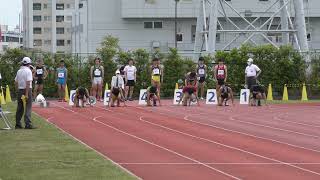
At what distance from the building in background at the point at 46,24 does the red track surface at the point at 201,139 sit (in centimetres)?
11731

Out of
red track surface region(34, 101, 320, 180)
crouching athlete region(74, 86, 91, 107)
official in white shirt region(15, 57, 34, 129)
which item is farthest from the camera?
crouching athlete region(74, 86, 91, 107)

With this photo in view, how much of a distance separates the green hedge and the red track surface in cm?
1118

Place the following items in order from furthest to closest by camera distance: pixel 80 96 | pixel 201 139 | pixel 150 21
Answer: pixel 150 21
pixel 80 96
pixel 201 139

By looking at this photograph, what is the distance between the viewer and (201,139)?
16.5 metres

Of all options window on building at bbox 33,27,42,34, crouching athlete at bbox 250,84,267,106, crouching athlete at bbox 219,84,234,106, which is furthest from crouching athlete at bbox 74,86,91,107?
window on building at bbox 33,27,42,34

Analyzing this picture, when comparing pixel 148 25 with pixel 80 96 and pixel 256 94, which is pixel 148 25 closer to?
pixel 256 94

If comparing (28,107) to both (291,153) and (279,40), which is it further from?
(279,40)

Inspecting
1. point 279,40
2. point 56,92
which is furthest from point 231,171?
point 279,40

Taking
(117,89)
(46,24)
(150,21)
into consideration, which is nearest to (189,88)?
(117,89)

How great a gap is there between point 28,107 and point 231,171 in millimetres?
7905

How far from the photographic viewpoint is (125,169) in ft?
37.9

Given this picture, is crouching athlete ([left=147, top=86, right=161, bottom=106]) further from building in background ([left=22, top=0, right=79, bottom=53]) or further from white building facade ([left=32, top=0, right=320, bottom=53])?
building in background ([left=22, top=0, right=79, bottom=53])

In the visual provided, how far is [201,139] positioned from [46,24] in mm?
131791

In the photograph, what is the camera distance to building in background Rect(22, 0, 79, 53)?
467 ft
